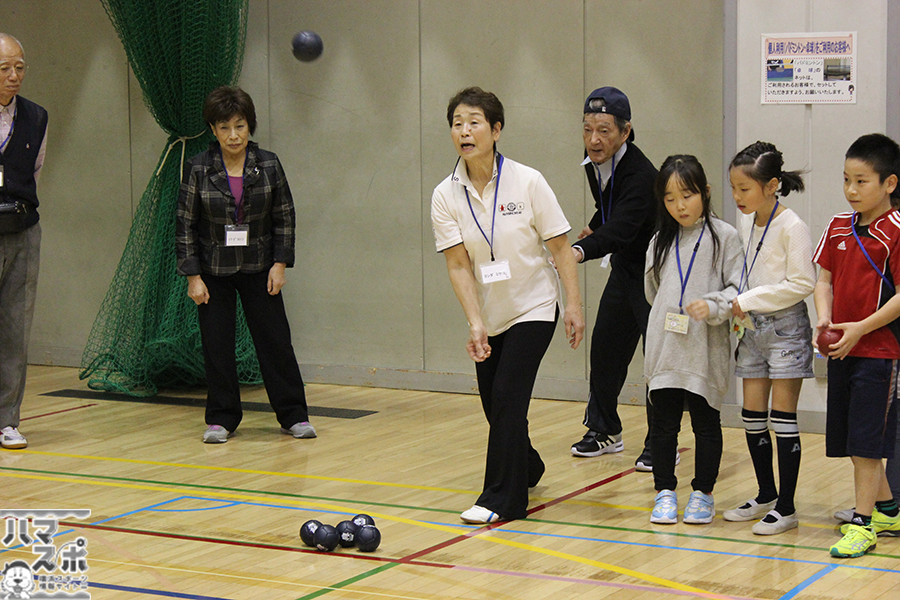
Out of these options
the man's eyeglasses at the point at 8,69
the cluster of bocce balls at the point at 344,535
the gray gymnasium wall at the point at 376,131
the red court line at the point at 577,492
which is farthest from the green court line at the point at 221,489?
the gray gymnasium wall at the point at 376,131

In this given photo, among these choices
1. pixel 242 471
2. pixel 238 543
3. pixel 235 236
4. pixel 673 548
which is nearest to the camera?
pixel 673 548

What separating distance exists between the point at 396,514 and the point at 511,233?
1.12 m

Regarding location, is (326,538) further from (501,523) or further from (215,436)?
(215,436)

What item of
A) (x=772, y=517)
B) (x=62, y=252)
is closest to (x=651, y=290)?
(x=772, y=517)

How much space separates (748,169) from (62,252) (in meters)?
5.61

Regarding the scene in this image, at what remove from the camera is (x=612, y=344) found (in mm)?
4824

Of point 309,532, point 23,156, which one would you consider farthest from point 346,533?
point 23,156

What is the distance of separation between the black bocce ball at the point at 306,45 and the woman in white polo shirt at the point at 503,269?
9.56 feet

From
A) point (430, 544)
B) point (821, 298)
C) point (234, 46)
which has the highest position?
point (234, 46)

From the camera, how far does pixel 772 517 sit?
12.2 feet


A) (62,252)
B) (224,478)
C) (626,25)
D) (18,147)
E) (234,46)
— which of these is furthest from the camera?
(62,252)

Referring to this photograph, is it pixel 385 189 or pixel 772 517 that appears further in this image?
pixel 385 189

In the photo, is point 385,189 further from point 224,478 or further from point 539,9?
point 224,478

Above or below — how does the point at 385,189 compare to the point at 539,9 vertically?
below
